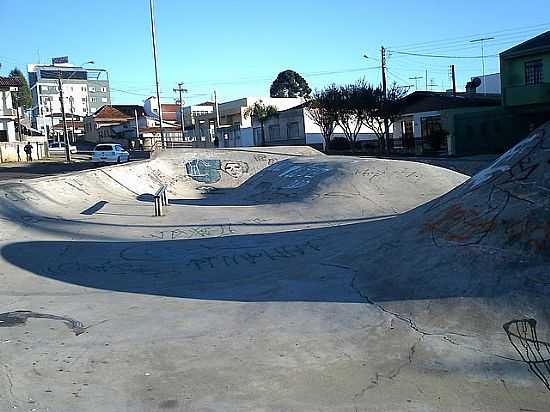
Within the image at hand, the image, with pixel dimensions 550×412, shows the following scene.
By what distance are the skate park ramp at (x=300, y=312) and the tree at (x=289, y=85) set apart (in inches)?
4042

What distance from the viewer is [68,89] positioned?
130625 millimetres

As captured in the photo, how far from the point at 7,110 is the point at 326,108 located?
1127 inches

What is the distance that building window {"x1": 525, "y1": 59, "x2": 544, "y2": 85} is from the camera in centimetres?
3484

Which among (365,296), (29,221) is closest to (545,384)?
(365,296)

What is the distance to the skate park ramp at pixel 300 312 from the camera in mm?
4066

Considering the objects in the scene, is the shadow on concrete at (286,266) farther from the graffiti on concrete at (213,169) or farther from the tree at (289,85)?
the tree at (289,85)

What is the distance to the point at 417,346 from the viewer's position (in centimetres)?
484

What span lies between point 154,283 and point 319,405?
14.1 feet

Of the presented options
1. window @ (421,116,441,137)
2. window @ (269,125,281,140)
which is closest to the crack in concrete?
window @ (421,116,441,137)

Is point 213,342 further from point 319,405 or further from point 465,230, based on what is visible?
point 465,230

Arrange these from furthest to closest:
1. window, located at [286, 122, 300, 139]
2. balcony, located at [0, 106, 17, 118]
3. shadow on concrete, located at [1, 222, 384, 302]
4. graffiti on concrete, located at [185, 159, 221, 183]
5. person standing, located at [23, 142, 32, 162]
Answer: window, located at [286, 122, 300, 139] → balcony, located at [0, 106, 17, 118] → person standing, located at [23, 142, 32, 162] → graffiti on concrete, located at [185, 159, 221, 183] → shadow on concrete, located at [1, 222, 384, 302]

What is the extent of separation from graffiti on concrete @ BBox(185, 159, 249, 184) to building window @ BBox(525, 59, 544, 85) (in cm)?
2054

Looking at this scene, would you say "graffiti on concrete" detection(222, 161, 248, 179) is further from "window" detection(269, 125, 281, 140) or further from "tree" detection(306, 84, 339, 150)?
"window" detection(269, 125, 281, 140)

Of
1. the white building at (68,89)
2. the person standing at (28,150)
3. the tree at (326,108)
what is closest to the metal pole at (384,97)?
the tree at (326,108)
